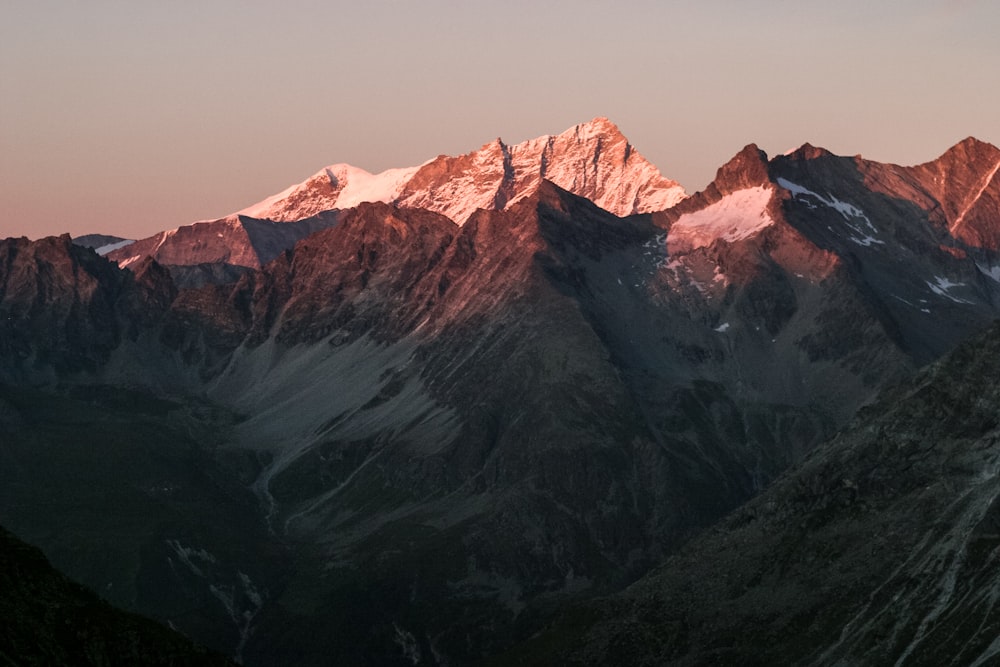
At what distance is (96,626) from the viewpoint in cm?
16550

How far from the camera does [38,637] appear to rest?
527 feet

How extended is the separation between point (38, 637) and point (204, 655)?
1537cm

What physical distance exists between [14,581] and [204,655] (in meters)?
16.8

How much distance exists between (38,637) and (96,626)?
19.9ft

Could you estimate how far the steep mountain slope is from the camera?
15975 centimetres

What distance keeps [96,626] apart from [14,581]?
8272 mm

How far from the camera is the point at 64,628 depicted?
16425 centimetres

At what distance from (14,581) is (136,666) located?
13322mm

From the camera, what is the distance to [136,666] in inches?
6427

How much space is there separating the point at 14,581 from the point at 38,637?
8735mm

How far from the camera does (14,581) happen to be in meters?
168

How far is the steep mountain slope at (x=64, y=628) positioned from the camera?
160 m

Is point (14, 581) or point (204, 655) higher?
point (14, 581)
